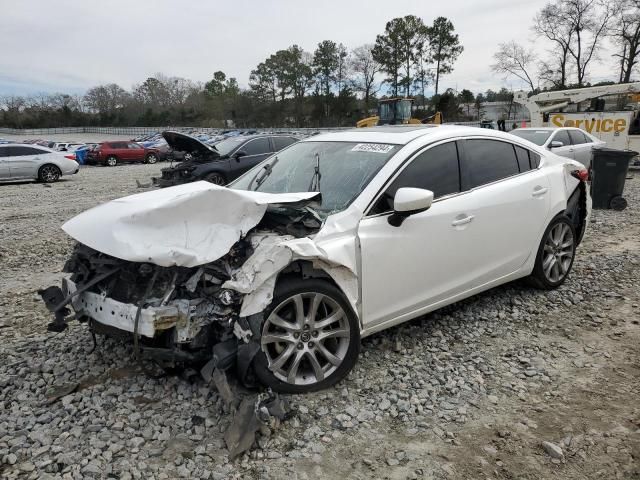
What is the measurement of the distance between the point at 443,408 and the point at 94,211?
107 inches

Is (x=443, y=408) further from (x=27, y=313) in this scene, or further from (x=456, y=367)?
(x=27, y=313)

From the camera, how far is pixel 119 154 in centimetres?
2794

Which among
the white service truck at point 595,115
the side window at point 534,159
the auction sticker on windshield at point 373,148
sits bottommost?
the side window at point 534,159

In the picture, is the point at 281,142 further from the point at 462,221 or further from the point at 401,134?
the point at 462,221

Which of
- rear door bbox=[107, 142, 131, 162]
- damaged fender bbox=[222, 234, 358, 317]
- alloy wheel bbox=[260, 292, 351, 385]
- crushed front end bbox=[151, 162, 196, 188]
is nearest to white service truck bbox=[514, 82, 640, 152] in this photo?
crushed front end bbox=[151, 162, 196, 188]

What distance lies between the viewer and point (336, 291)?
3082 millimetres

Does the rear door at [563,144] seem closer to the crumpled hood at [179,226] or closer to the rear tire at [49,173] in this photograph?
the crumpled hood at [179,226]

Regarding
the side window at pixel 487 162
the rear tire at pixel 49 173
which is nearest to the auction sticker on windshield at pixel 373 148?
the side window at pixel 487 162

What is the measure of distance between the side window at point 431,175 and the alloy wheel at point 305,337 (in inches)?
30.0

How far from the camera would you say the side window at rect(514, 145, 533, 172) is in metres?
4.50

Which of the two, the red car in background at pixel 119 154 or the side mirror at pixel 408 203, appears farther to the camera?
the red car in background at pixel 119 154

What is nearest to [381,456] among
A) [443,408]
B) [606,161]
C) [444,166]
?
[443,408]

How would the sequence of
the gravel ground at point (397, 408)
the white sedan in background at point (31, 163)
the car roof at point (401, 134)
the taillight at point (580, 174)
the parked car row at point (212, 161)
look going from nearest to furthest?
the gravel ground at point (397, 408) < the car roof at point (401, 134) < the taillight at point (580, 174) < the parked car row at point (212, 161) < the white sedan in background at point (31, 163)

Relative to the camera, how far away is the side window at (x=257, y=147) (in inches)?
510
